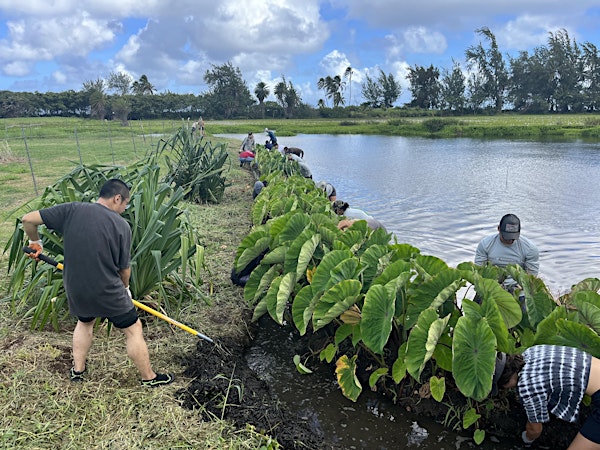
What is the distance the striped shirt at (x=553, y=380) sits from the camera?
7.91 feet

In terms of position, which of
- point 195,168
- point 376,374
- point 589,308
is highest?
point 195,168

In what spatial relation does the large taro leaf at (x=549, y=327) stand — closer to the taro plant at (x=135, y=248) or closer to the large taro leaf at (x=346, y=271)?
the large taro leaf at (x=346, y=271)

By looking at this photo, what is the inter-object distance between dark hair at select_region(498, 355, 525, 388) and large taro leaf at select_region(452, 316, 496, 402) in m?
0.26

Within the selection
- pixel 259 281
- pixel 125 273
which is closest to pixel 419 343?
pixel 259 281

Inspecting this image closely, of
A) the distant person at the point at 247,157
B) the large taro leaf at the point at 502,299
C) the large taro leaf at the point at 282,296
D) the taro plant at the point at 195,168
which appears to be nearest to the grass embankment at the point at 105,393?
the large taro leaf at the point at 282,296

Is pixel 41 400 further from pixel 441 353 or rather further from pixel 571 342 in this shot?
pixel 571 342

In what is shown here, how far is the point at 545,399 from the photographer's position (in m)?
2.54

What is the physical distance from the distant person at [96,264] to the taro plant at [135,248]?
557mm

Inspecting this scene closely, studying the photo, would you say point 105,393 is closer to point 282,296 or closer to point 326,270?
point 282,296

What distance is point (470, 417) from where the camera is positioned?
2.95 meters

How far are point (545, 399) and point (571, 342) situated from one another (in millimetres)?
345

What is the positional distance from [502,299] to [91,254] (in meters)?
2.42

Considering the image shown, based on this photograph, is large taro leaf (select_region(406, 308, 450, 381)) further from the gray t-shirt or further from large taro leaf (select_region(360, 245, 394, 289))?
the gray t-shirt

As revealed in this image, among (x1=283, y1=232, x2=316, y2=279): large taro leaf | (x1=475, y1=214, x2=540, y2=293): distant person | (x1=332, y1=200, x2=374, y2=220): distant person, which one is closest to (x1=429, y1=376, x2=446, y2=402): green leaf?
(x1=283, y1=232, x2=316, y2=279): large taro leaf
